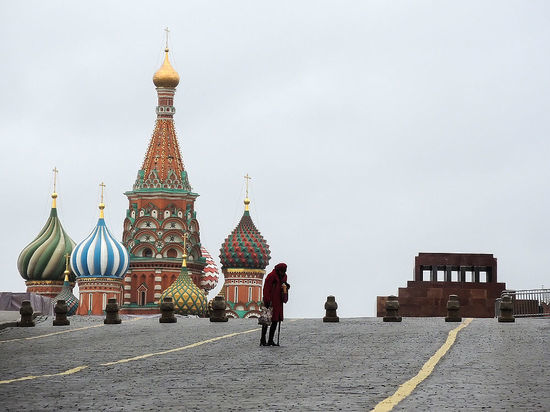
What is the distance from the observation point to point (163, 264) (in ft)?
472

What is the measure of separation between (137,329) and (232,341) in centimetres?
746

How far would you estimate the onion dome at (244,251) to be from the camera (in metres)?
151

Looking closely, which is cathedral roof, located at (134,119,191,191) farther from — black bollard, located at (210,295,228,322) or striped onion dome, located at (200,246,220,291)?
black bollard, located at (210,295,228,322)

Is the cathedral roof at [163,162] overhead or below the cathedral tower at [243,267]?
overhead

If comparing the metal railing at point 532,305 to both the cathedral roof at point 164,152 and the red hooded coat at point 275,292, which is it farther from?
the cathedral roof at point 164,152

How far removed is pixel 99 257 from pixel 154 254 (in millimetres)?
8319

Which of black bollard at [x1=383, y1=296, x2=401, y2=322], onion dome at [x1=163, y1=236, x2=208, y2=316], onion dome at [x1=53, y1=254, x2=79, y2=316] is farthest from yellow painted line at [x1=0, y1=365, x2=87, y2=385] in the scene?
onion dome at [x1=53, y1=254, x2=79, y2=316]

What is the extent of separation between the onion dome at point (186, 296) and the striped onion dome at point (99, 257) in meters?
5.09

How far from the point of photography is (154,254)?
14375cm

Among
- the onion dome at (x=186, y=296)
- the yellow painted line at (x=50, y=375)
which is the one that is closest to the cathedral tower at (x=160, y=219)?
the onion dome at (x=186, y=296)

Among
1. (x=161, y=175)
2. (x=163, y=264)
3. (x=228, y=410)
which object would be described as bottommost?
(x=228, y=410)

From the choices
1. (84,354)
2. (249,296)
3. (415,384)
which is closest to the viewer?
(415,384)

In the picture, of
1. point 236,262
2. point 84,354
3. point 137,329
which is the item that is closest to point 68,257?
point 236,262

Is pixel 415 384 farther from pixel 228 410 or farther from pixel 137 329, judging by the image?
pixel 137 329
